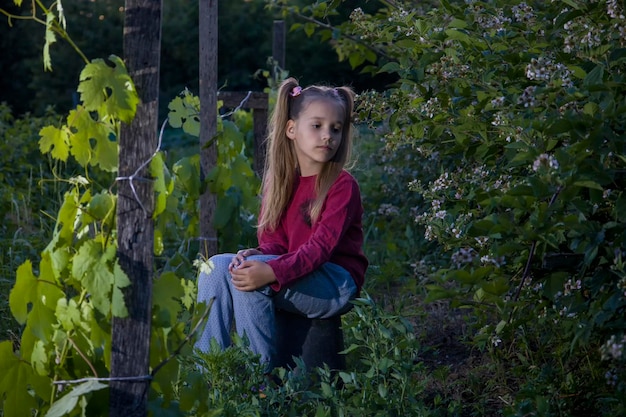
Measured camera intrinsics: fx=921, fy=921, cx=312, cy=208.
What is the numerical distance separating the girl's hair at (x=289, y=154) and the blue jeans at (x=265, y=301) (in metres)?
0.25

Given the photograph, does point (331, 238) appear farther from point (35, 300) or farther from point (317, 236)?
point (35, 300)

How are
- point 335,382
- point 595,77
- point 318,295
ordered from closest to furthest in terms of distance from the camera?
point 595,77 → point 335,382 → point 318,295

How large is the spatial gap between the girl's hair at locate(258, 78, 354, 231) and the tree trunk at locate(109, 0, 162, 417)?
1265 millimetres

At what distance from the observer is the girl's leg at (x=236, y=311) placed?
9.99 ft

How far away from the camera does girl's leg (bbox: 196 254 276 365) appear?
3.04 metres

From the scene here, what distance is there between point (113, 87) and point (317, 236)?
131 cm

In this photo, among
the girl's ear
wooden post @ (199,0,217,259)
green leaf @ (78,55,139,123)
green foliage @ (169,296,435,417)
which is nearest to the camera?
green leaf @ (78,55,139,123)

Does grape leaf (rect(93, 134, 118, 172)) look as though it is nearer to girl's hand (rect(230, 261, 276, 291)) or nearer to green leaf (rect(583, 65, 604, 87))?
girl's hand (rect(230, 261, 276, 291))

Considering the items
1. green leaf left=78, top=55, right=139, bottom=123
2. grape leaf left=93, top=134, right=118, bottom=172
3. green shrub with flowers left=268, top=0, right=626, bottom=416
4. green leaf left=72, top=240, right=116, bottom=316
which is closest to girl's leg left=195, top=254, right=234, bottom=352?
green shrub with flowers left=268, top=0, right=626, bottom=416

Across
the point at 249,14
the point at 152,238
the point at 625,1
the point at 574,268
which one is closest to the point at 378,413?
the point at 574,268

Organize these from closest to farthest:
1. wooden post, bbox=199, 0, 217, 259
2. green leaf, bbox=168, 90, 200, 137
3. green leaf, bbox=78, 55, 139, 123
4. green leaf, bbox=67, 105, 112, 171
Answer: green leaf, bbox=78, 55, 139, 123, green leaf, bbox=67, 105, 112, 171, wooden post, bbox=199, 0, 217, 259, green leaf, bbox=168, 90, 200, 137

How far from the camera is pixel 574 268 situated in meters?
2.32

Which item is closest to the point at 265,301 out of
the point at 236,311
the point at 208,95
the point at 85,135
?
the point at 236,311

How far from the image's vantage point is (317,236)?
309 centimetres
